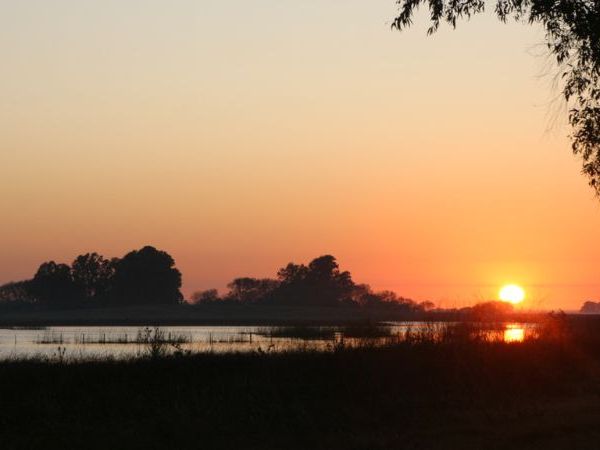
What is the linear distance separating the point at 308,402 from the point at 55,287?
478 ft

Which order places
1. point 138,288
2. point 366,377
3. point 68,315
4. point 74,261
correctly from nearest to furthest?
point 366,377 < point 68,315 < point 138,288 < point 74,261

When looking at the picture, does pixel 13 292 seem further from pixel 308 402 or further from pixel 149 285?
pixel 308 402

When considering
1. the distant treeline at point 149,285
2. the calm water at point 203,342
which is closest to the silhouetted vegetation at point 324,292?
the distant treeline at point 149,285

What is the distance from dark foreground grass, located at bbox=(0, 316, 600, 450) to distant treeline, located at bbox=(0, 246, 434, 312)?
13056 centimetres

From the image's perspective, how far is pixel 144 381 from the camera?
69.3 ft

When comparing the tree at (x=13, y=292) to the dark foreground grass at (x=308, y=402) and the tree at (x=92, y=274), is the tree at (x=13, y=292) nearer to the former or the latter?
the tree at (x=92, y=274)

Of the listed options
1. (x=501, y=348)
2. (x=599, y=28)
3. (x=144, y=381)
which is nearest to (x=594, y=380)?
(x=501, y=348)

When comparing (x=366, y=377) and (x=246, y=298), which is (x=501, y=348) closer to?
(x=366, y=377)

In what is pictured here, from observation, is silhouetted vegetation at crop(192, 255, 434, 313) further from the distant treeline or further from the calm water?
the calm water

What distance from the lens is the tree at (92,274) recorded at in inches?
6348

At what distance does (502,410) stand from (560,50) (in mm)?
8690

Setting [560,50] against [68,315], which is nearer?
[560,50]

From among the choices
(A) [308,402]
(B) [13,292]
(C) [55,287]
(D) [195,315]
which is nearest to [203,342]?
(A) [308,402]

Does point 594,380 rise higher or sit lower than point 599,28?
lower
